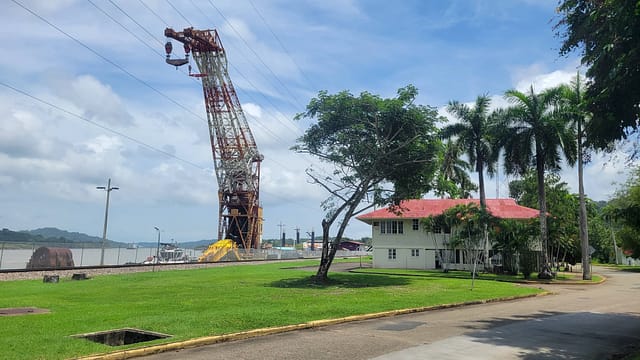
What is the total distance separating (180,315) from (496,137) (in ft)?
101

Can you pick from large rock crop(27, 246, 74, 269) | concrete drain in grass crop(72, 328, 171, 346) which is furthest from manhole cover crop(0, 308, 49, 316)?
large rock crop(27, 246, 74, 269)

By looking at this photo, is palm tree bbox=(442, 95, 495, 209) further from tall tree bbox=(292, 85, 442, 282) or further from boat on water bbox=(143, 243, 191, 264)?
boat on water bbox=(143, 243, 191, 264)

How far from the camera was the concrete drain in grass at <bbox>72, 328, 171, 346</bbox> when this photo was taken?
11312 mm

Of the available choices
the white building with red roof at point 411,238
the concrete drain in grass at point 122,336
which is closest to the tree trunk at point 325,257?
the concrete drain in grass at point 122,336

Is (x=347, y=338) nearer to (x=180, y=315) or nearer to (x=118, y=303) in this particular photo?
(x=180, y=315)

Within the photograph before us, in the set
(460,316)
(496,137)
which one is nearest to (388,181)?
(496,137)

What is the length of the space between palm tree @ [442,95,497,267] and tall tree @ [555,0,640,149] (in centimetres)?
3091

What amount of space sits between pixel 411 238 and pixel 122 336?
128 feet

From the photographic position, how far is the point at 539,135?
37.2m

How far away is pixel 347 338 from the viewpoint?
1212cm

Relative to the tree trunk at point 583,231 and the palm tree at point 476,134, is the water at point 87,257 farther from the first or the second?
the tree trunk at point 583,231

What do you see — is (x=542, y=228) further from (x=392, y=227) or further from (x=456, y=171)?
(x=456, y=171)

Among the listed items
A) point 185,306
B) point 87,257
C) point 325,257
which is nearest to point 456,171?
point 325,257

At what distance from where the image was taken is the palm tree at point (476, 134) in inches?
1722
